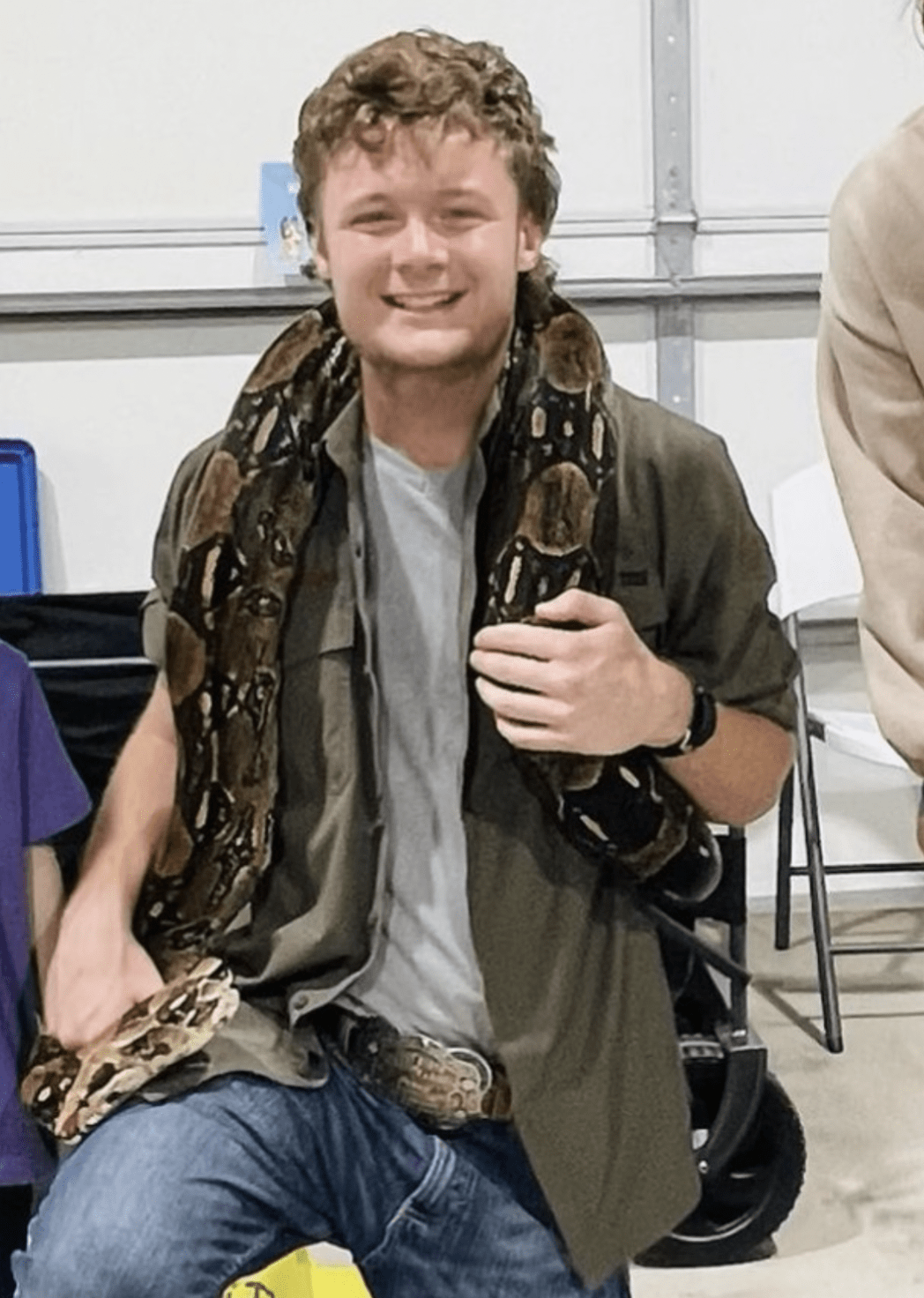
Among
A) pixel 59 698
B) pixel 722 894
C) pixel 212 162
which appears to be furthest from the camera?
pixel 212 162

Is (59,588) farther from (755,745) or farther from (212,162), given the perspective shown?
(755,745)

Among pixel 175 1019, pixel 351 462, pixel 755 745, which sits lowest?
pixel 175 1019

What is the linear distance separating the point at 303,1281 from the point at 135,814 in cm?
63

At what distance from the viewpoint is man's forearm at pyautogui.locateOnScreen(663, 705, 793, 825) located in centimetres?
109

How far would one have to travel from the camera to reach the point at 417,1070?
3.71ft

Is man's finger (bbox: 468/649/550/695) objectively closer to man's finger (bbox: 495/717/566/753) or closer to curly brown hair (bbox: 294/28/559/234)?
man's finger (bbox: 495/717/566/753)

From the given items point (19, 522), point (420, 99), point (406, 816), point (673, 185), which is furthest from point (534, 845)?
point (673, 185)

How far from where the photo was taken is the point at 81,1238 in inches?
41.9

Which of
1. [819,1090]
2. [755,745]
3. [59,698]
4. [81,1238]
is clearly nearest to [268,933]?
[81,1238]

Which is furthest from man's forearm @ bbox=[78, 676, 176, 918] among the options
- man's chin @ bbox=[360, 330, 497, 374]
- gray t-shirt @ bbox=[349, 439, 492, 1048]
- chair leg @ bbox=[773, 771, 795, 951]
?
chair leg @ bbox=[773, 771, 795, 951]

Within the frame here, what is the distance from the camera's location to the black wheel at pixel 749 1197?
1.99 meters

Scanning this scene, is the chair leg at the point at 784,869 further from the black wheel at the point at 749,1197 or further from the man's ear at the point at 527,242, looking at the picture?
the man's ear at the point at 527,242

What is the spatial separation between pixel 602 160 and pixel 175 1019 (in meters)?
2.28

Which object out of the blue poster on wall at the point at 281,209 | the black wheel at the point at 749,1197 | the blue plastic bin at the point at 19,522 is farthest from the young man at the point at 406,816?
the blue plastic bin at the point at 19,522
